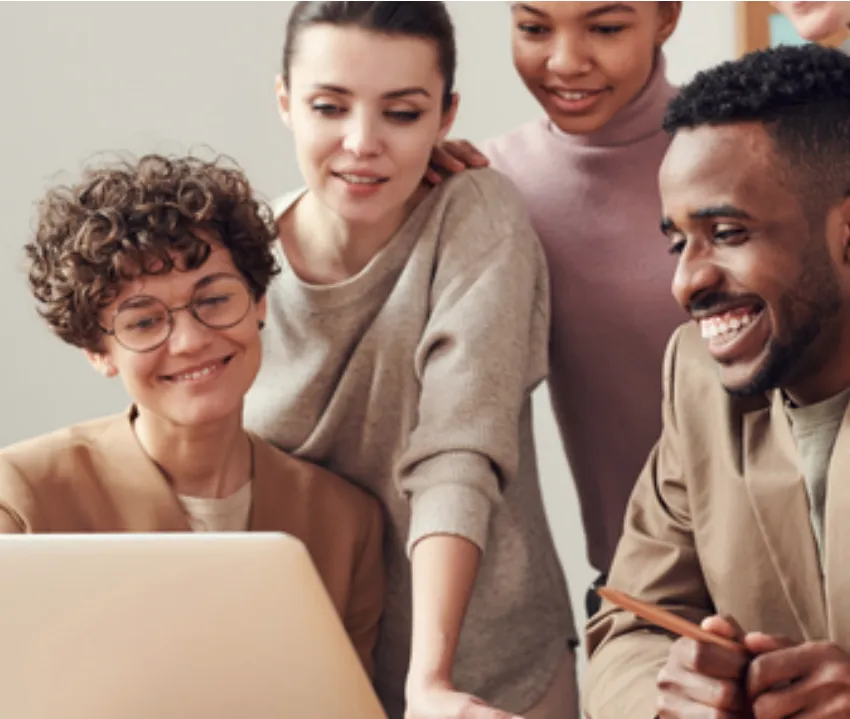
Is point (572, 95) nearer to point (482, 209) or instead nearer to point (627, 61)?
point (627, 61)

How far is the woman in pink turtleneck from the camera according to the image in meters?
1.92

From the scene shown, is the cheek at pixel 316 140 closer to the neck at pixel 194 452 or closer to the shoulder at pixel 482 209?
the shoulder at pixel 482 209

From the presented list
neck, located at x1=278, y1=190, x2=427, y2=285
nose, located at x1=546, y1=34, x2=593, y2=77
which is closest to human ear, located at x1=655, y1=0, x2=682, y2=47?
nose, located at x1=546, y1=34, x2=593, y2=77

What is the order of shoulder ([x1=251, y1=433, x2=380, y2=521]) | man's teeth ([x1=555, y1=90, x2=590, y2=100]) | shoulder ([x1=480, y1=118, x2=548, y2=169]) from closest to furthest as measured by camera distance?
shoulder ([x1=251, y1=433, x2=380, y2=521]) < man's teeth ([x1=555, y1=90, x2=590, y2=100]) < shoulder ([x1=480, y1=118, x2=548, y2=169])

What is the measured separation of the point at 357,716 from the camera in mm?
1083

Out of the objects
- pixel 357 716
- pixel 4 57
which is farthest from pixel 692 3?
pixel 357 716

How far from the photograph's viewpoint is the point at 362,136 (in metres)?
1.77

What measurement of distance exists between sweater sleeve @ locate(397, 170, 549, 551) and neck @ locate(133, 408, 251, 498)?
0.22 meters

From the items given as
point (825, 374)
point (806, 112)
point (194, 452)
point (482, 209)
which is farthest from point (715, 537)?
point (194, 452)

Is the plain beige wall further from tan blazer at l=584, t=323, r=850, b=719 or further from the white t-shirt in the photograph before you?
tan blazer at l=584, t=323, r=850, b=719

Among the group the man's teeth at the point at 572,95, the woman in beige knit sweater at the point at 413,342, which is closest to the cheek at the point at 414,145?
the woman in beige knit sweater at the point at 413,342

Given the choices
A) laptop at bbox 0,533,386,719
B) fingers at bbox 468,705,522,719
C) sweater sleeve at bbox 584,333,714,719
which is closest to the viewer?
laptop at bbox 0,533,386,719

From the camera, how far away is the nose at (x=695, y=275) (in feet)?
4.72

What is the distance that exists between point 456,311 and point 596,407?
1.16ft
